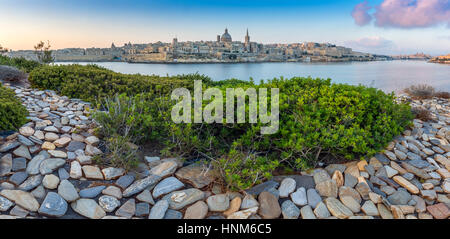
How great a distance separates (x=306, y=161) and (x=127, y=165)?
2.39 meters

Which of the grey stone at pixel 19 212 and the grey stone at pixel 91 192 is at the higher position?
the grey stone at pixel 91 192

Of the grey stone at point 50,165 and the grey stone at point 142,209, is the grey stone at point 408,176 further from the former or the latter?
the grey stone at point 50,165

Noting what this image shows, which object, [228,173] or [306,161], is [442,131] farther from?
[228,173]

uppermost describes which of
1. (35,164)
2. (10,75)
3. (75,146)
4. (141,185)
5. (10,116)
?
(10,75)

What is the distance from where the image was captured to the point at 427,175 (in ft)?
11.2

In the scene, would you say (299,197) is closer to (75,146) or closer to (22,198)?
(22,198)

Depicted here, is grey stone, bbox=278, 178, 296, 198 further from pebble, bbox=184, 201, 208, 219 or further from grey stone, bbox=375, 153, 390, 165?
grey stone, bbox=375, 153, 390, 165

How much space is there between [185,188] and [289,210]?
1.24 metres

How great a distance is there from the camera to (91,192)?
279cm

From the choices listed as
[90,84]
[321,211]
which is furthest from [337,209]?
[90,84]

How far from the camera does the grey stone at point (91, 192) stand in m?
2.75

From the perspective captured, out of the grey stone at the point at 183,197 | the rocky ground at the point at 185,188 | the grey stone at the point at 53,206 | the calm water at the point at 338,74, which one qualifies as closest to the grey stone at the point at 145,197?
the rocky ground at the point at 185,188
